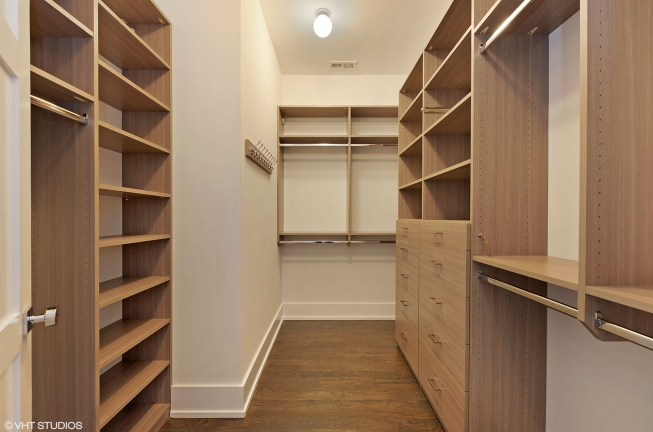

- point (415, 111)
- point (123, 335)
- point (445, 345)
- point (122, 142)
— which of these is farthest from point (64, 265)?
point (415, 111)

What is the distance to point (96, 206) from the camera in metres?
1.28

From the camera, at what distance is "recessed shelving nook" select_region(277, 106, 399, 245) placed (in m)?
3.56

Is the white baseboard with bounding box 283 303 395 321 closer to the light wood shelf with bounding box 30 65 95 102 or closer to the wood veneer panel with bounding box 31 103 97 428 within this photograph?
the wood veneer panel with bounding box 31 103 97 428

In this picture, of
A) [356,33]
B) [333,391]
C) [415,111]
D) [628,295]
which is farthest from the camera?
[356,33]

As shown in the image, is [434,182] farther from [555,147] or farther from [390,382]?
[390,382]

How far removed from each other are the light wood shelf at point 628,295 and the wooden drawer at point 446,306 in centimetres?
68

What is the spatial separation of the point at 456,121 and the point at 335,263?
7.07 ft

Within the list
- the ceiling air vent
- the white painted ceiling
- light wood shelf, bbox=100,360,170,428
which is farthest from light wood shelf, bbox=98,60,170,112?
the ceiling air vent

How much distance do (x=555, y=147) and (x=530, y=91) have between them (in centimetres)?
28

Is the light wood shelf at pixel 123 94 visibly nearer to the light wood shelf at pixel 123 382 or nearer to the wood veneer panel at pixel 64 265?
the wood veneer panel at pixel 64 265

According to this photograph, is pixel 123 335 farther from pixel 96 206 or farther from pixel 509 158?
pixel 509 158

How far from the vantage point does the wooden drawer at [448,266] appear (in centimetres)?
147

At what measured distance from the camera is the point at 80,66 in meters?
1.24

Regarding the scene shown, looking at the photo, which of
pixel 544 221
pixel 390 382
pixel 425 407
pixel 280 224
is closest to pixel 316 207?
pixel 280 224
